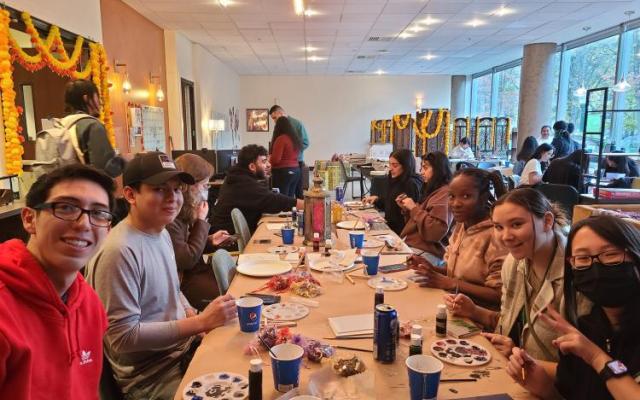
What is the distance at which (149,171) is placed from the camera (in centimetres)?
176

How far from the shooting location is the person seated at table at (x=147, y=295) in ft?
5.10

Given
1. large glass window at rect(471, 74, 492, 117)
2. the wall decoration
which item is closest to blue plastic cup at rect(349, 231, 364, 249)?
large glass window at rect(471, 74, 492, 117)

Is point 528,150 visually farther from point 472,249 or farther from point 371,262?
point 371,262

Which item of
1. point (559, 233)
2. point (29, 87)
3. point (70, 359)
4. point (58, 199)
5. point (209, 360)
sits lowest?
point (209, 360)

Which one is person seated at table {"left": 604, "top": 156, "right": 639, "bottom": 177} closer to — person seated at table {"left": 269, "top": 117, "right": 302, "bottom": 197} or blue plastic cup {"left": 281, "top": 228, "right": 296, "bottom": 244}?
person seated at table {"left": 269, "top": 117, "right": 302, "bottom": 197}

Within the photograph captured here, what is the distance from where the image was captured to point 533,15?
23.3 ft

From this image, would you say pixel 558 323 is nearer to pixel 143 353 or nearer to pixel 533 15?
pixel 143 353

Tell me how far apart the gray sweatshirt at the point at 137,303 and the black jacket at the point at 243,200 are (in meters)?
1.88

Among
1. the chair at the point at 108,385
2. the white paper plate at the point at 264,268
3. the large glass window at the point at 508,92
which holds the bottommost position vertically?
the chair at the point at 108,385

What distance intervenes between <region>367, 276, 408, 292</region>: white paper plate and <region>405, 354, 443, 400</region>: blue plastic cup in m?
0.85

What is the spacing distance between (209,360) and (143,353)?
1.42ft

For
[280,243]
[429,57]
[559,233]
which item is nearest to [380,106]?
[429,57]

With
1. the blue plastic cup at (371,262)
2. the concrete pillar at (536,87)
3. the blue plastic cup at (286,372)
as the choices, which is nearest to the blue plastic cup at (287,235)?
the blue plastic cup at (371,262)

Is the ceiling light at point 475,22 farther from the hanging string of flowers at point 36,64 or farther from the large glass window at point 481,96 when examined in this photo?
the large glass window at point 481,96
